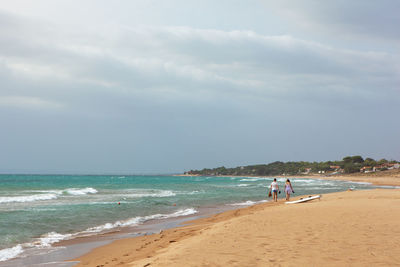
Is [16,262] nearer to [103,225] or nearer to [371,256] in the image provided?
[103,225]

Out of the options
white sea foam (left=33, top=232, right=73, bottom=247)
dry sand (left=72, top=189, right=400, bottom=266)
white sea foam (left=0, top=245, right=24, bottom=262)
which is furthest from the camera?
white sea foam (left=33, top=232, right=73, bottom=247)

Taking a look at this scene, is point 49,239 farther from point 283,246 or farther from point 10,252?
point 283,246

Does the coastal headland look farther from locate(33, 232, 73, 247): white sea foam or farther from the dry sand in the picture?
locate(33, 232, 73, 247): white sea foam

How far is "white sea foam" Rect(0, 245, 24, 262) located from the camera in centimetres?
973

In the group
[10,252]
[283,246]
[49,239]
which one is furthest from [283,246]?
[49,239]

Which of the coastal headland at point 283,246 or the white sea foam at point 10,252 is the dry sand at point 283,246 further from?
the white sea foam at point 10,252

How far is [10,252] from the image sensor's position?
10297 mm

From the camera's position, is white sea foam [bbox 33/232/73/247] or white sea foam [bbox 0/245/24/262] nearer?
white sea foam [bbox 0/245/24/262]

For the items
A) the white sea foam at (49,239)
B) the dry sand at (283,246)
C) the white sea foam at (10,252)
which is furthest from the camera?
the white sea foam at (49,239)

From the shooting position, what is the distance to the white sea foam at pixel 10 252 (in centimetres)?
973

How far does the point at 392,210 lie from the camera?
12.5 m

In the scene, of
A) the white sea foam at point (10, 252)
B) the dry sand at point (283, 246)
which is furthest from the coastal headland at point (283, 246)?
the white sea foam at point (10, 252)

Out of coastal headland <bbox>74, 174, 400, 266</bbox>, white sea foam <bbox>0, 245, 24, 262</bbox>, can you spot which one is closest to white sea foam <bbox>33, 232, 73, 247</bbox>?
white sea foam <bbox>0, 245, 24, 262</bbox>

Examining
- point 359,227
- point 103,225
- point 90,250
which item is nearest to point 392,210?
point 359,227
